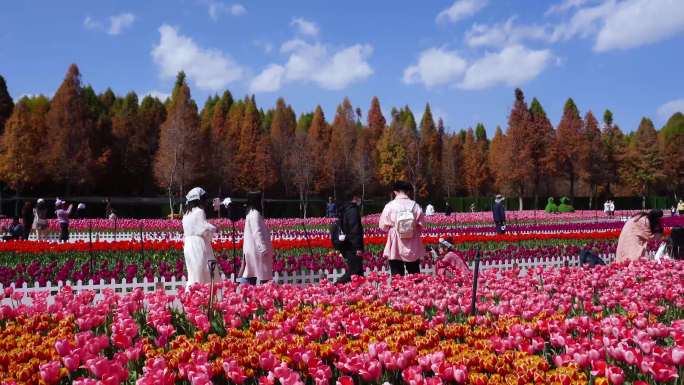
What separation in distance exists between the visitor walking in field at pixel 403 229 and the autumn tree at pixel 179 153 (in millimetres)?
31985

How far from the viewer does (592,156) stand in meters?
56.9

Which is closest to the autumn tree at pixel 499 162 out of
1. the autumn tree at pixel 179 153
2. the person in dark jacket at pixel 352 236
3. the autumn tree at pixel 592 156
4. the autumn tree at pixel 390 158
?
the autumn tree at pixel 592 156

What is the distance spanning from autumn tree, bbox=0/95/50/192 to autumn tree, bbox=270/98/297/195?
1710cm

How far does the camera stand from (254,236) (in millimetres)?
8289

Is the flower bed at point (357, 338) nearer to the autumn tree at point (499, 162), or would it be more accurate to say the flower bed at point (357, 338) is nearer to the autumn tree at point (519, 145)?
the autumn tree at point (519, 145)

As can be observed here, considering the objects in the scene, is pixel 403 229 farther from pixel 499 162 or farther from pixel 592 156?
pixel 592 156

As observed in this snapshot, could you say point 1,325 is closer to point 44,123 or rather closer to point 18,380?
point 18,380

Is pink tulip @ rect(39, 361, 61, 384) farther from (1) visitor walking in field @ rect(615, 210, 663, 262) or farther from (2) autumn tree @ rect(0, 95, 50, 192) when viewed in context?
(2) autumn tree @ rect(0, 95, 50, 192)

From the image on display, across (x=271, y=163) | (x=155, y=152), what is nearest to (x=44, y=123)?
(x=155, y=152)

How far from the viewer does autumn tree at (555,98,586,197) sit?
56.2 m

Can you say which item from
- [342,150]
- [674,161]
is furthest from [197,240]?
[674,161]

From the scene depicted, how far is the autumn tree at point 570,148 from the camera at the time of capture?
56188mm

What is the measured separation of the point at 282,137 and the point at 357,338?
159 feet

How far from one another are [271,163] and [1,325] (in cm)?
4339
